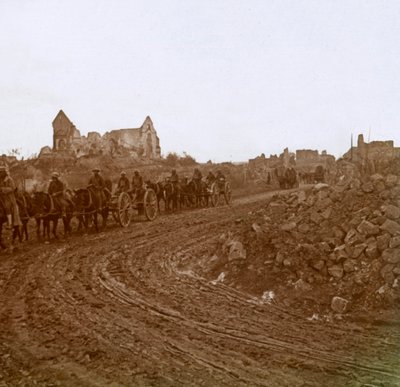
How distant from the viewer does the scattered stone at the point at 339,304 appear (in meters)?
6.39

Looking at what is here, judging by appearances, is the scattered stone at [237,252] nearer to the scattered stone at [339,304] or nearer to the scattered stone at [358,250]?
the scattered stone at [358,250]

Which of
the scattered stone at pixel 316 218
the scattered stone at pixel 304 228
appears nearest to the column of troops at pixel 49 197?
the scattered stone at pixel 304 228

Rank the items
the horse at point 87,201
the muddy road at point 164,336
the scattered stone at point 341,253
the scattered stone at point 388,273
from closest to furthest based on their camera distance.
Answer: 1. the muddy road at point 164,336
2. the scattered stone at point 388,273
3. the scattered stone at point 341,253
4. the horse at point 87,201

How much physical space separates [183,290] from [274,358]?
2831 millimetres

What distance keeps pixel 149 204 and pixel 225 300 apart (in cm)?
987

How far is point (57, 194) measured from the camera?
42.1 feet

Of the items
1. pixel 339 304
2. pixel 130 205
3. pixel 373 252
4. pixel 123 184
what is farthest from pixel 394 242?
pixel 123 184

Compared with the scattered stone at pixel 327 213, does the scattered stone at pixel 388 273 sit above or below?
below

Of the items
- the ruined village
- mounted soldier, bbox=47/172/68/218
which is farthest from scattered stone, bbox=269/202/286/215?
mounted soldier, bbox=47/172/68/218

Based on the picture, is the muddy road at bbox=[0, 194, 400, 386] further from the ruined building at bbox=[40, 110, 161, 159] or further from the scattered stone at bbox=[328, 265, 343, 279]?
the ruined building at bbox=[40, 110, 161, 159]

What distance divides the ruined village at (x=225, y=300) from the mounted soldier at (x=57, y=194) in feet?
0.53

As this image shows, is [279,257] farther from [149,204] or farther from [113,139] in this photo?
[113,139]

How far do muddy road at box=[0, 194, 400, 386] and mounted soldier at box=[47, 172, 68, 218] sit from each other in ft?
12.4

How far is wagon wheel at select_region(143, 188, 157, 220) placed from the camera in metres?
16.1
